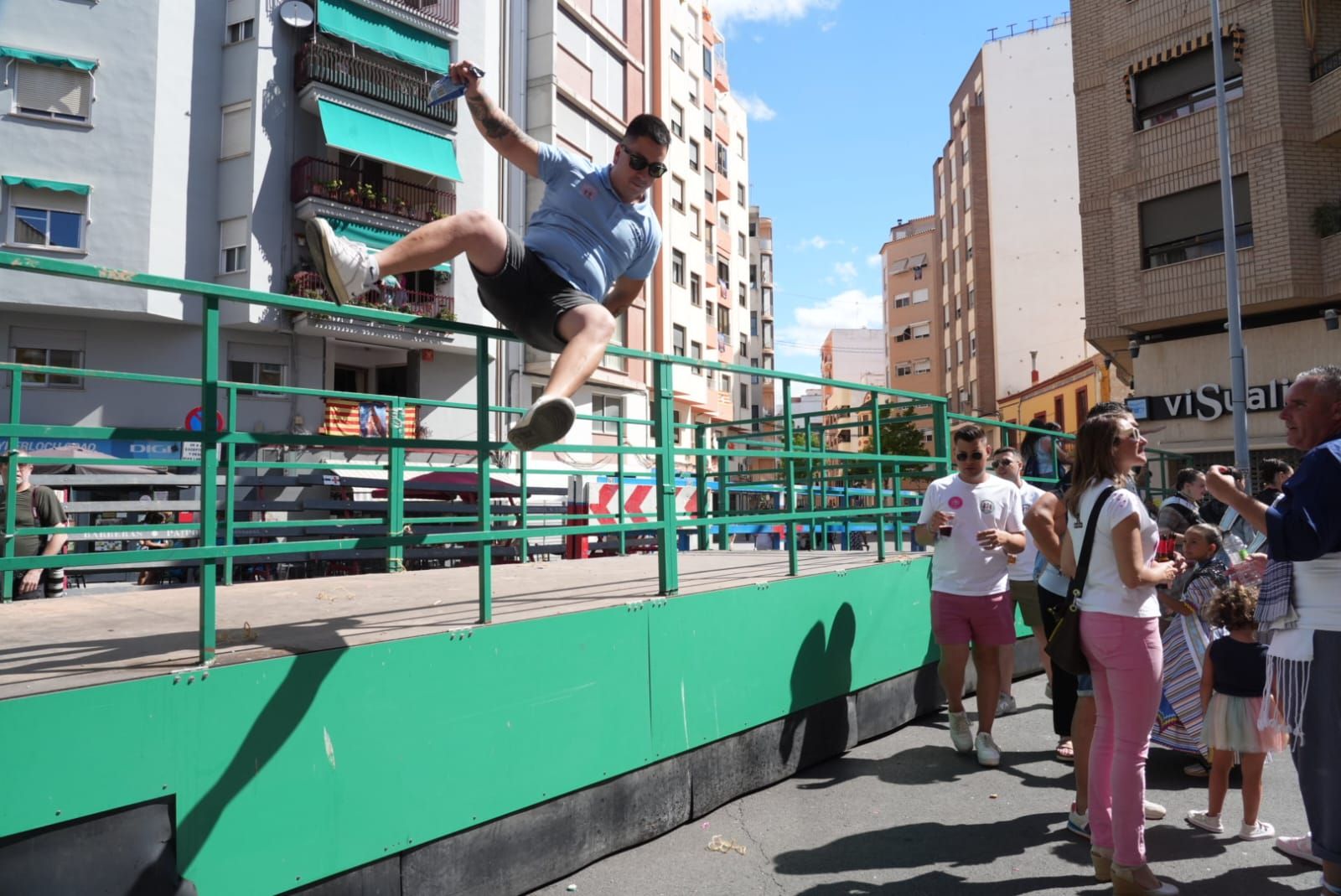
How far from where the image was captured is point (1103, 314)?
2138 centimetres

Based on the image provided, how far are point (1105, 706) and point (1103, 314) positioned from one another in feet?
65.9

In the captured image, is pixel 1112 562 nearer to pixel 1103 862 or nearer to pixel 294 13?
pixel 1103 862

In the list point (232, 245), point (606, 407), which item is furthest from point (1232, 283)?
point (232, 245)

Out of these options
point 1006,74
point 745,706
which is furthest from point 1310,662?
point 1006,74

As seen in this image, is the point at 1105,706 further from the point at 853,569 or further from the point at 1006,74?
the point at 1006,74

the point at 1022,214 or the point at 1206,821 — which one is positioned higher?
the point at 1022,214

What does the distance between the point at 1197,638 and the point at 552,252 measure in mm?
4357

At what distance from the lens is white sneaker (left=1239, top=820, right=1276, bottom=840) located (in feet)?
13.6

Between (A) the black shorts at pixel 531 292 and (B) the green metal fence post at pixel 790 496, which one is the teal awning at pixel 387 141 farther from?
(A) the black shorts at pixel 531 292

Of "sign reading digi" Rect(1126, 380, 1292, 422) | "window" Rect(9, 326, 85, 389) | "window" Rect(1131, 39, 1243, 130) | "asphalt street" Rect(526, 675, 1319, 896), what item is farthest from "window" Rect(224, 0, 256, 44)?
"asphalt street" Rect(526, 675, 1319, 896)

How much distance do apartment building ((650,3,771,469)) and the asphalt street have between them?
90.8 ft

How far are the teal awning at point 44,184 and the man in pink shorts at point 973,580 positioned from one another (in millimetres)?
20958

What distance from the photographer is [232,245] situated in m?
21.7

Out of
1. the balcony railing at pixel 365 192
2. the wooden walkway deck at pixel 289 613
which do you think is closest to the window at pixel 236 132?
the balcony railing at pixel 365 192
